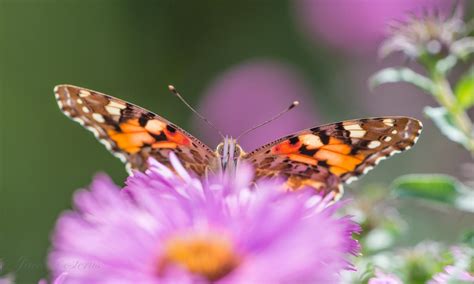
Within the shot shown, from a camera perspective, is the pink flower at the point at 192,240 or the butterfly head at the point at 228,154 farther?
the butterfly head at the point at 228,154

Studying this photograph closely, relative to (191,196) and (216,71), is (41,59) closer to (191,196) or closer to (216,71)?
(216,71)

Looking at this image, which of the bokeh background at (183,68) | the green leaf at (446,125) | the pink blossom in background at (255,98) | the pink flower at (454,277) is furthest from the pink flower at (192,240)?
the pink blossom in background at (255,98)

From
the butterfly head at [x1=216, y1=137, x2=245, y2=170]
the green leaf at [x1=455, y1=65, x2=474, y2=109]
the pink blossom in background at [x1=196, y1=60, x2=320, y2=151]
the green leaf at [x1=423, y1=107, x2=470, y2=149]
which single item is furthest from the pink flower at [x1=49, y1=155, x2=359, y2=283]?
the pink blossom in background at [x1=196, y1=60, x2=320, y2=151]

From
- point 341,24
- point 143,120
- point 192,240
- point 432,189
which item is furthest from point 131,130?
point 341,24

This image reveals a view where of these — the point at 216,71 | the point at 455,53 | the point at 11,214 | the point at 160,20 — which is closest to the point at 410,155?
the point at 216,71

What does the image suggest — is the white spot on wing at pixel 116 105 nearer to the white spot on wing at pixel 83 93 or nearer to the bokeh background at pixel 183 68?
the white spot on wing at pixel 83 93

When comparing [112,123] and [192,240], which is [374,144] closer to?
[112,123]

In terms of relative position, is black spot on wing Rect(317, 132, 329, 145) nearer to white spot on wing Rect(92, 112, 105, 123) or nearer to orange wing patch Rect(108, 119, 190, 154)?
orange wing patch Rect(108, 119, 190, 154)
